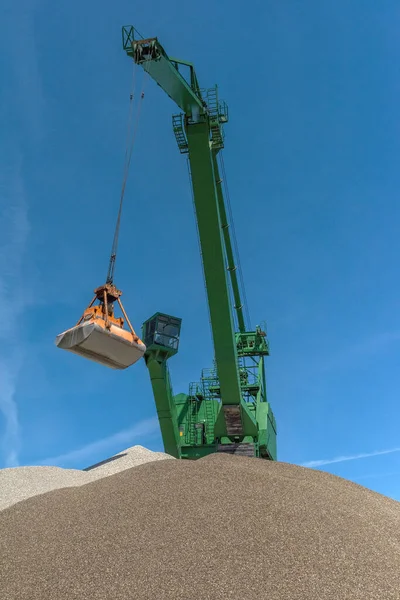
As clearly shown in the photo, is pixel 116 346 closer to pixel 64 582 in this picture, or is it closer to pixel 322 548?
pixel 64 582

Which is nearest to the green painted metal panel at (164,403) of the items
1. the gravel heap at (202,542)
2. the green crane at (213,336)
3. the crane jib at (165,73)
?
the green crane at (213,336)

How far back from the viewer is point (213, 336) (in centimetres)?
1311

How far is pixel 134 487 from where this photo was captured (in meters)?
8.07

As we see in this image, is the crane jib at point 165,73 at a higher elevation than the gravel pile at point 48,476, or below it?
higher

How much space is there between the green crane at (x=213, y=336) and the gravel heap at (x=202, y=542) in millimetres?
5211

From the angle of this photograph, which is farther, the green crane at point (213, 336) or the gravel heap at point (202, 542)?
the green crane at point (213, 336)

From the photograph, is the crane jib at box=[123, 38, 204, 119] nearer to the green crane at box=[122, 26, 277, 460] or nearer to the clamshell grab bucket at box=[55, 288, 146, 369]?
the green crane at box=[122, 26, 277, 460]

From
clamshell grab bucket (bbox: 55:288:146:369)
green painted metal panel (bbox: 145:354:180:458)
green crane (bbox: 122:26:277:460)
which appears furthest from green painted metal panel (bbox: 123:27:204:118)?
green painted metal panel (bbox: 145:354:180:458)

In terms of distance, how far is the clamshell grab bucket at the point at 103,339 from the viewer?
24.5ft

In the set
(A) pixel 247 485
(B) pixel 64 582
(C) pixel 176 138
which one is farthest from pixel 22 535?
(C) pixel 176 138

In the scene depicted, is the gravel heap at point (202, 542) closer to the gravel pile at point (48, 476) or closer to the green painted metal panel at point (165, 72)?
the gravel pile at point (48, 476)

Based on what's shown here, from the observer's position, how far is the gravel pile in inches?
371

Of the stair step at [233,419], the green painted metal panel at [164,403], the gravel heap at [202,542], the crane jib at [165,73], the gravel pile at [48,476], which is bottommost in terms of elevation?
the gravel heap at [202,542]

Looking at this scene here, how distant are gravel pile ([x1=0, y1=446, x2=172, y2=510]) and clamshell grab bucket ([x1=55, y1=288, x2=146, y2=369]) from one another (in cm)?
344
